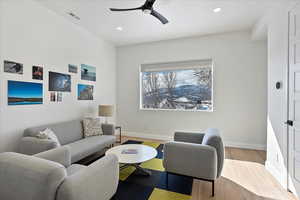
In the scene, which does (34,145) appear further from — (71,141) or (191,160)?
(191,160)

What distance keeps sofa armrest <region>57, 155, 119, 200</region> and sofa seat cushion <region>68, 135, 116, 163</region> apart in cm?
104

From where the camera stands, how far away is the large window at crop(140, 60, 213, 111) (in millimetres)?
3959

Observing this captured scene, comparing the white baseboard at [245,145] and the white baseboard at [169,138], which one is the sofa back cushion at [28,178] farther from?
the white baseboard at [245,145]

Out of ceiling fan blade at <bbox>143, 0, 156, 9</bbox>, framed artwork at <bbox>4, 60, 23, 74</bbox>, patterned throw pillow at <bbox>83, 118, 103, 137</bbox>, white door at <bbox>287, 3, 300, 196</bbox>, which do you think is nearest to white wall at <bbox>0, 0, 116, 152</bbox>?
framed artwork at <bbox>4, 60, 23, 74</bbox>

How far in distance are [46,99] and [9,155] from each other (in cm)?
177

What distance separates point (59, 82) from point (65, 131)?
3.39 feet

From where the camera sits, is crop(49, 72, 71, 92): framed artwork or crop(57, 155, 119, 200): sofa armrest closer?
crop(57, 155, 119, 200): sofa armrest

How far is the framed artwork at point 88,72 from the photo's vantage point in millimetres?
3592

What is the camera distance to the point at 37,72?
8.59ft

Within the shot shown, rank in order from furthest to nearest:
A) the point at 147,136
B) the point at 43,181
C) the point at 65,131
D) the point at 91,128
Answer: the point at 147,136 < the point at 91,128 < the point at 65,131 < the point at 43,181

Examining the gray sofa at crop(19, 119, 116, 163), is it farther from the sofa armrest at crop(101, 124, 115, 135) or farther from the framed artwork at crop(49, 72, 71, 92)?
the framed artwork at crop(49, 72, 71, 92)

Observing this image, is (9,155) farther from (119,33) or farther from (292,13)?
(292,13)

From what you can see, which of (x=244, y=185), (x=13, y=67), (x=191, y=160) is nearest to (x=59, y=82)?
(x=13, y=67)

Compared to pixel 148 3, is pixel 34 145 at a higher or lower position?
lower
